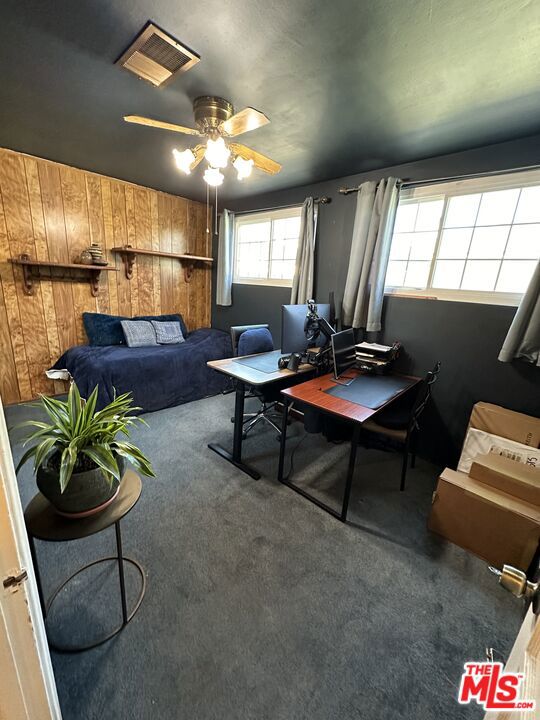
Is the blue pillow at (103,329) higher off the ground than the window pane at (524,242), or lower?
lower

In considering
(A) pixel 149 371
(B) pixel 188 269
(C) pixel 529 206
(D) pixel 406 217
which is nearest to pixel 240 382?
(A) pixel 149 371

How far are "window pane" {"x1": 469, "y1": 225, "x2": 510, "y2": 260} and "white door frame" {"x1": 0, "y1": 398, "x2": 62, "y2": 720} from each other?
2870mm

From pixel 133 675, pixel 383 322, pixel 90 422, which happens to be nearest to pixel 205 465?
pixel 133 675

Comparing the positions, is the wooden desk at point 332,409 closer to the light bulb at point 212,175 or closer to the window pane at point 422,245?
the window pane at point 422,245

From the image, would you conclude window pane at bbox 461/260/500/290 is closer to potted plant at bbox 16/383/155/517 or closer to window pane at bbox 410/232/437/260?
window pane at bbox 410/232/437/260

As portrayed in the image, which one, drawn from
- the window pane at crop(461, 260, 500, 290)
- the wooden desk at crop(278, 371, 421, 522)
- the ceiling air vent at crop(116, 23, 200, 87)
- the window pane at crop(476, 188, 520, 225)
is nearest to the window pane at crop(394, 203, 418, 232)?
the window pane at crop(476, 188, 520, 225)

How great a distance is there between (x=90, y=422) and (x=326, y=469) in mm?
1858

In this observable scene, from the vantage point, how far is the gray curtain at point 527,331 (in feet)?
6.26

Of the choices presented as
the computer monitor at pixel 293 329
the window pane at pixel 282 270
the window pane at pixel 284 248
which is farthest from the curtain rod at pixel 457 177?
the computer monitor at pixel 293 329

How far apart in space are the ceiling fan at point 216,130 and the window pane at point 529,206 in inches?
70.0

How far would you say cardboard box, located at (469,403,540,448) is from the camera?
195 cm

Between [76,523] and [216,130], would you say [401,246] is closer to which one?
[216,130]

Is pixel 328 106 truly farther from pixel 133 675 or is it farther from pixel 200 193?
pixel 133 675

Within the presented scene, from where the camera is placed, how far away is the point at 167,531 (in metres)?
1.70
